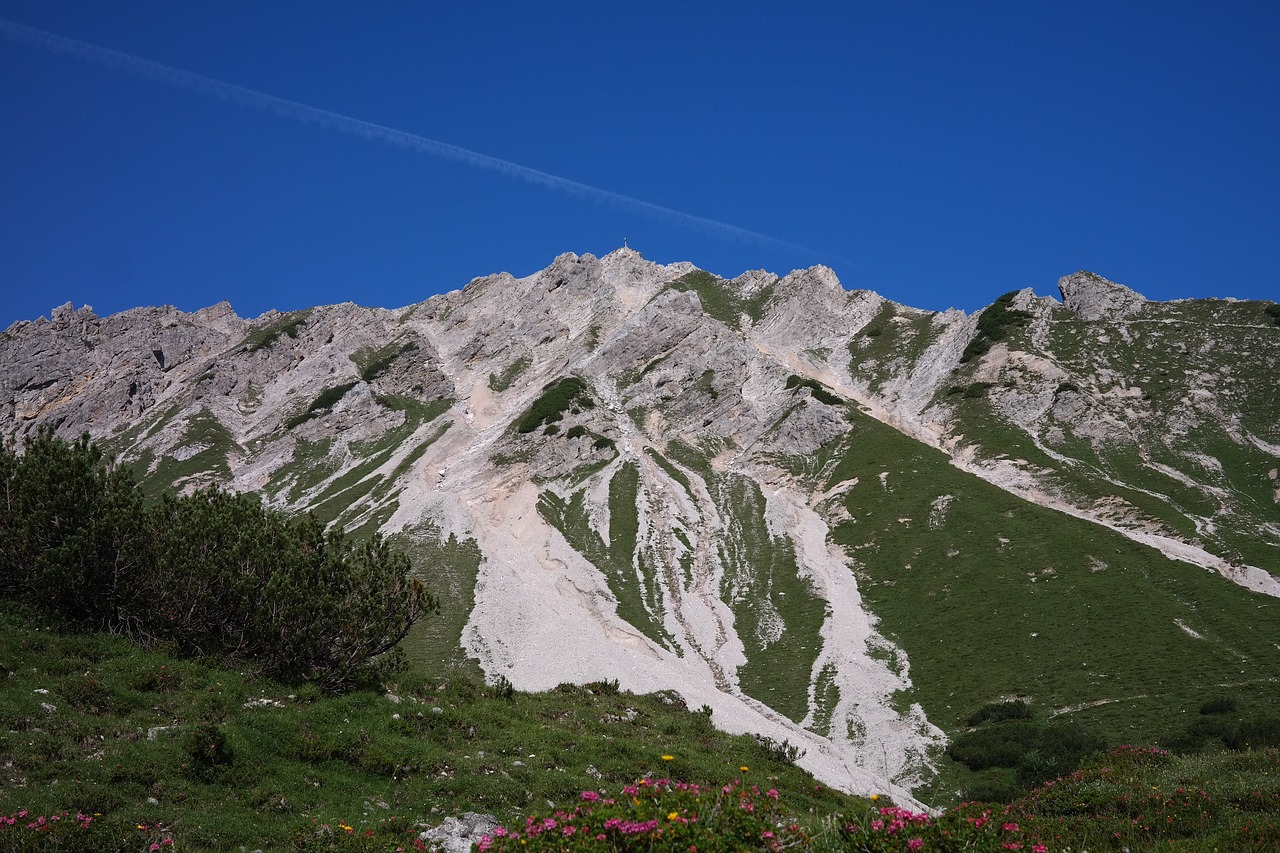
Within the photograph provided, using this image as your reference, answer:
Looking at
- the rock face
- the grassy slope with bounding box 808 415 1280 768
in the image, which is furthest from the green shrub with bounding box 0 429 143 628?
the grassy slope with bounding box 808 415 1280 768

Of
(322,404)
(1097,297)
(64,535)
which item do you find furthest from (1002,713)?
(322,404)

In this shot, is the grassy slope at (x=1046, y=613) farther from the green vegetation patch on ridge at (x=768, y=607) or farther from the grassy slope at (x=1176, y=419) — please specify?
the grassy slope at (x=1176, y=419)

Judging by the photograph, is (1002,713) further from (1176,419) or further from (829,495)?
(1176,419)

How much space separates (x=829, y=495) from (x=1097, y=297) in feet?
→ 315

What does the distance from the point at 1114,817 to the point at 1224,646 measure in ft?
196

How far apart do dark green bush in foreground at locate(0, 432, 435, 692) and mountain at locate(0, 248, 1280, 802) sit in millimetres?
23072

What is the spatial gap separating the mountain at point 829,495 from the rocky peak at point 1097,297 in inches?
34.4

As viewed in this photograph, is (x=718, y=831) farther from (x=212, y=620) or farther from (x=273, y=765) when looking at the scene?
(x=212, y=620)

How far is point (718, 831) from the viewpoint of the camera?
10.7 m

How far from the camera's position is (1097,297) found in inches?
6240

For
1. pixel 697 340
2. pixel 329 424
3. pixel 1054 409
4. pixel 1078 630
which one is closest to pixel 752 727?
pixel 1078 630

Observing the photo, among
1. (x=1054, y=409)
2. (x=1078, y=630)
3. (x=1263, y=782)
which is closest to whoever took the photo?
(x=1263, y=782)

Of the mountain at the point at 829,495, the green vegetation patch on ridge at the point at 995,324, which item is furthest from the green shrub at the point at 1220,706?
the green vegetation patch on ridge at the point at 995,324

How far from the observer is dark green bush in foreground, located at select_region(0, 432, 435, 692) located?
71.1ft
